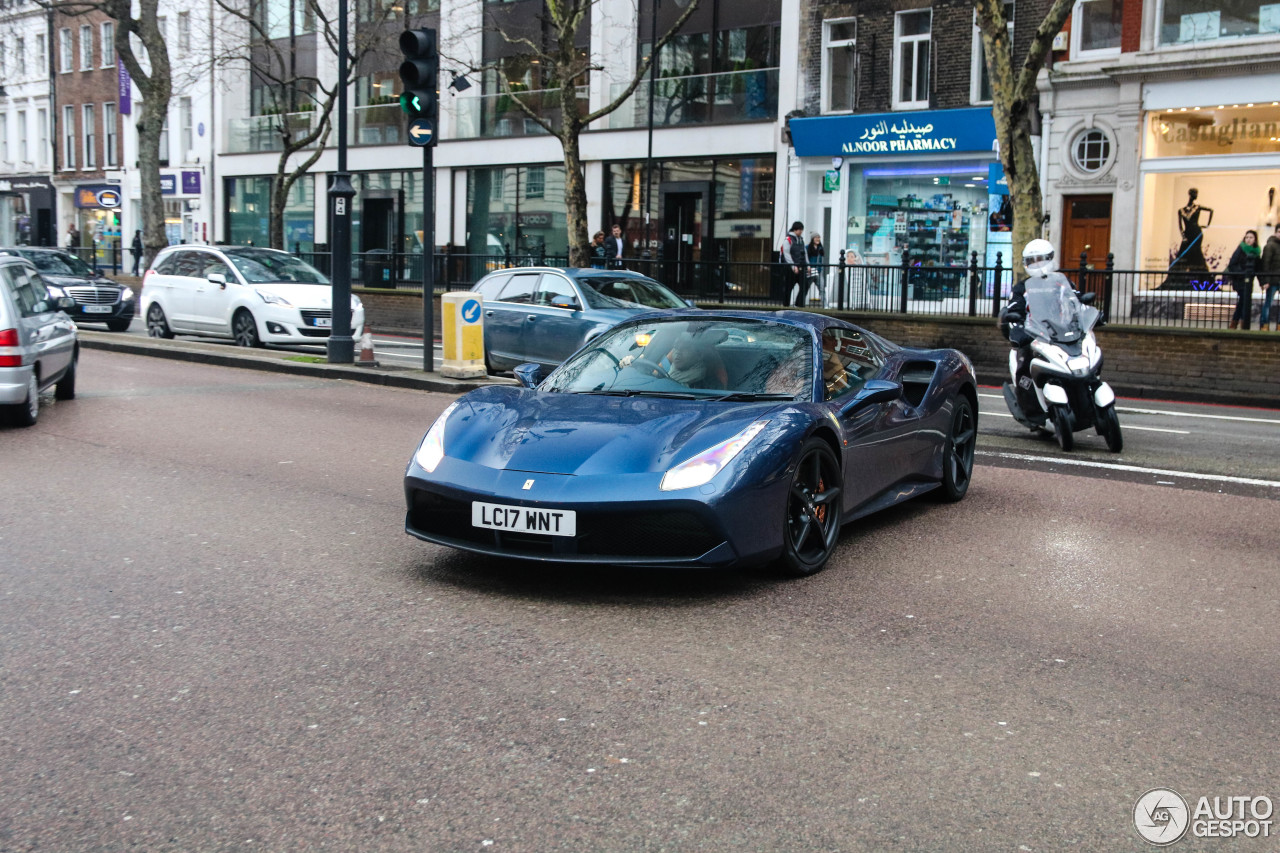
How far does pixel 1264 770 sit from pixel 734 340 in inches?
147

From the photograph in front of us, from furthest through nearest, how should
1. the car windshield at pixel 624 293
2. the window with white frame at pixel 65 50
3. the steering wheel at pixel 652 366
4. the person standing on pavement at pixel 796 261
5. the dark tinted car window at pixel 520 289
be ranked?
the window with white frame at pixel 65 50
the person standing on pavement at pixel 796 261
the dark tinted car window at pixel 520 289
the car windshield at pixel 624 293
the steering wheel at pixel 652 366

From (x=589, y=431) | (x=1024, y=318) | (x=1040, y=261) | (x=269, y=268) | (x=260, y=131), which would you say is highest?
(x=260, y=131)

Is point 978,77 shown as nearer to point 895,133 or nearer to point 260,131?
point 895,133

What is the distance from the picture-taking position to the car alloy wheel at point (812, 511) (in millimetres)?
6117

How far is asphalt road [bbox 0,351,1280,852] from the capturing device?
351cm

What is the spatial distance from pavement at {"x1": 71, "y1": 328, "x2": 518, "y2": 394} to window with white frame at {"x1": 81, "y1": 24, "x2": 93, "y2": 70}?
3880 centimetres

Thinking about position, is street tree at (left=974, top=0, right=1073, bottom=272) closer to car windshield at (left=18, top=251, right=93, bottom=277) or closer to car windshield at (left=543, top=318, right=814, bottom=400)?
car windshield at (left=543, top=318, right=814, bottom=400)

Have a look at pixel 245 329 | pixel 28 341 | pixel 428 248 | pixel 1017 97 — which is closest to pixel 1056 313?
pixel 1017 97

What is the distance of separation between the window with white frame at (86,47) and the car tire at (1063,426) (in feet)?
176

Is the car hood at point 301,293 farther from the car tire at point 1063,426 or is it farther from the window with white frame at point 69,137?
the window with white frame at point 69,137

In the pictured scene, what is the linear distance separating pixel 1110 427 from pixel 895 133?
65.1ft

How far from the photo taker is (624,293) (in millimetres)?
16641

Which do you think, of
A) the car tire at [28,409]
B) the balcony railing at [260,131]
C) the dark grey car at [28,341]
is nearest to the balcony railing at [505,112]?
the balcony railing at [260,131]

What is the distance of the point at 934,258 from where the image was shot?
29.9 meters
